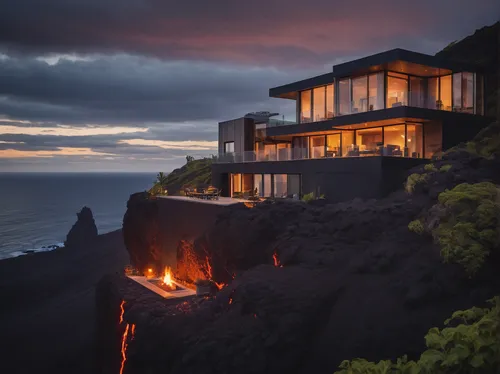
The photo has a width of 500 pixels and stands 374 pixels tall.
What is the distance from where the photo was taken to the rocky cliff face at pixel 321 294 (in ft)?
34.0

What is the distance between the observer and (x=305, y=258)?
14.0 m

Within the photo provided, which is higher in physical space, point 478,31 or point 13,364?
point 478,31

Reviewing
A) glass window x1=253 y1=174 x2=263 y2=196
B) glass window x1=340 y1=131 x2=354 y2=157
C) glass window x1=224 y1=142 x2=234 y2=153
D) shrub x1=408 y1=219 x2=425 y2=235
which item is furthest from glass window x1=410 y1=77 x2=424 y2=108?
glass window x1=224 y1=142 x2=234 y2=153

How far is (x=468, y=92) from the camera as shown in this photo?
24.4 meters

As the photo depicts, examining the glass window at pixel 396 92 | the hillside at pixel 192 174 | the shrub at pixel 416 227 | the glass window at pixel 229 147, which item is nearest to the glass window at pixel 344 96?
the glass window at pixel 396 92

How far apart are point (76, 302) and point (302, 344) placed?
33.1m

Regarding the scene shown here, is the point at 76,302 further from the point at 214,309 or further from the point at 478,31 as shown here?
the point at 478,31

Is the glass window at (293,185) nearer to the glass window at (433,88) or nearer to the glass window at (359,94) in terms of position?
the glass window at (359,94)

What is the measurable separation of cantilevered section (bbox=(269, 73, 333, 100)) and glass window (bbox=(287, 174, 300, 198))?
621 centimetres

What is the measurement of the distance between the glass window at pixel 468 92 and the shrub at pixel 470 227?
13.4 metres

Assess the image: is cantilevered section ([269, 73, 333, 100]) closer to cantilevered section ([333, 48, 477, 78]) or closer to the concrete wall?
cantilevered section ([333, 48, 477, 78])

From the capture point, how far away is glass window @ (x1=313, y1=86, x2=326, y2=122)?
87.2 feet

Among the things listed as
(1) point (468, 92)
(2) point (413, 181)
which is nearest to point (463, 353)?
(2) point (413, 181)

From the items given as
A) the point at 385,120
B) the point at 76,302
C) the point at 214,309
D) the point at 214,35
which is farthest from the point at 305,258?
the point at 76,302
